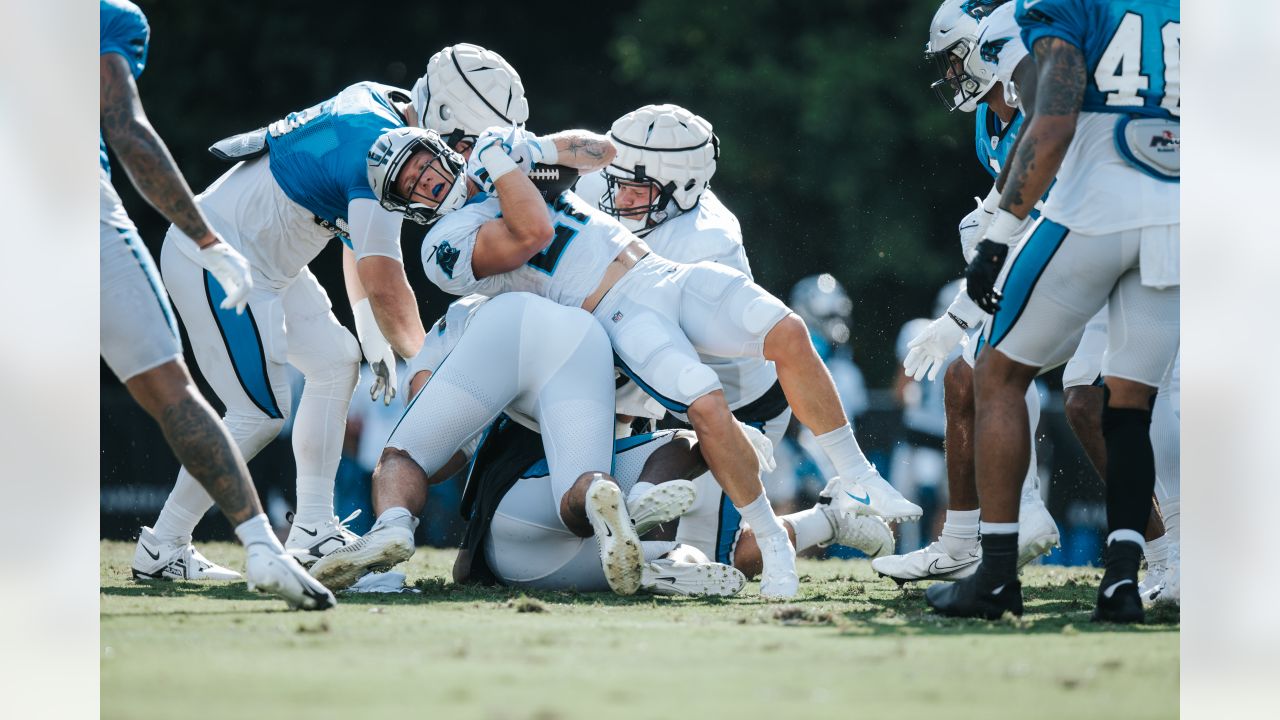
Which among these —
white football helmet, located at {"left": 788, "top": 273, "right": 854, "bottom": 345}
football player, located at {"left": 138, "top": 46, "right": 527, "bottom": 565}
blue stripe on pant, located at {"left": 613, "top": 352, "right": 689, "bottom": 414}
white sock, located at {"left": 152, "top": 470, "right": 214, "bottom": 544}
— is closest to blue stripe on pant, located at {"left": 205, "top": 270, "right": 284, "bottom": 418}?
football player, located at {"left": 138, "top": 46, "right": 527, "bottom": 565}

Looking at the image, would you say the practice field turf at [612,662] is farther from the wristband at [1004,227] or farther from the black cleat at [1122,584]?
the wristband at [1004,227]

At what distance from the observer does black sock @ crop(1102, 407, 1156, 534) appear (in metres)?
3.24

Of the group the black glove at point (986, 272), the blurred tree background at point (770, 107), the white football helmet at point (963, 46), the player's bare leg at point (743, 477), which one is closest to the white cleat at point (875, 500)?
the player's bare leg at point (743, 477)

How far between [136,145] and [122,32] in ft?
0.81

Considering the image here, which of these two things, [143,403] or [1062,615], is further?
[1062,615]

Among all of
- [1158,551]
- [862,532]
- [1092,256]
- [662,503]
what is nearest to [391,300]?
[662,503]

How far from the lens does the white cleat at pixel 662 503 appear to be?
→ 3576mm

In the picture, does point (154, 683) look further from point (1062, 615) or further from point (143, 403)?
point (1062, 615)

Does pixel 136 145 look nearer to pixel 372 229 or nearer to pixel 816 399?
pixel 372 229

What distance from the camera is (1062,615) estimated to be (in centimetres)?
345

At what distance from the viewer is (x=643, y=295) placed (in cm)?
395

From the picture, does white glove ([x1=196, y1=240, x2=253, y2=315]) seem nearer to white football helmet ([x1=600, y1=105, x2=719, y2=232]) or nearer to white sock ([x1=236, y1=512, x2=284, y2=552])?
white sock ([x1=236, y1=512, x2=284, y2=552])
